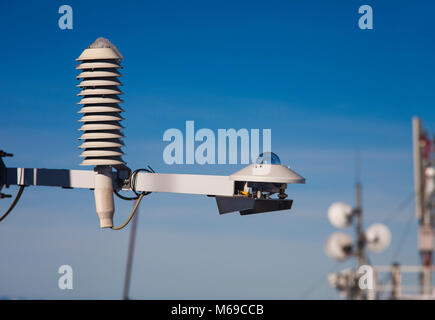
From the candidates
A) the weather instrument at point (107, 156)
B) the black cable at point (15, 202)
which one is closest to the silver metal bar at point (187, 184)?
the weather instrument at point (107, 156)

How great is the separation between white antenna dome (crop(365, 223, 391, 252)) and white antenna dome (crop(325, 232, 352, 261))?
109cm

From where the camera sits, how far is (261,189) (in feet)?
54.6

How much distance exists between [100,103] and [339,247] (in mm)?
27995

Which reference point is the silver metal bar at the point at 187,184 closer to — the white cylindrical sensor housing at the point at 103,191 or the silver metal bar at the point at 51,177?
the white cylindrical sensor housing at the point at 103,191

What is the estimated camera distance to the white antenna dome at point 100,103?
17984mm

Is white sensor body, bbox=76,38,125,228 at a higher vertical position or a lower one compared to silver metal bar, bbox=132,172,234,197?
higher

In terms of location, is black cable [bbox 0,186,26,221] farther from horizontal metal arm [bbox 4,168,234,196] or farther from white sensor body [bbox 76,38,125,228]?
white sensor body [bbox 76,38,125,228]

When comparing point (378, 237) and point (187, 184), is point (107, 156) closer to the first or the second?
point (187, 184)

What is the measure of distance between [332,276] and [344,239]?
A: 2190 mm

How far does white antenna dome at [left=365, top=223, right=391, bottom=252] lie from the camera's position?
43594 millimetres

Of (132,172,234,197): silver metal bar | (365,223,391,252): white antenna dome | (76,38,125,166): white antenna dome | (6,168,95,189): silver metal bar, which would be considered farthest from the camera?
(365,223,391,252): white antenna dome

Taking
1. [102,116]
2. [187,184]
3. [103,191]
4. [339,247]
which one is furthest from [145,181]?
[339,247]

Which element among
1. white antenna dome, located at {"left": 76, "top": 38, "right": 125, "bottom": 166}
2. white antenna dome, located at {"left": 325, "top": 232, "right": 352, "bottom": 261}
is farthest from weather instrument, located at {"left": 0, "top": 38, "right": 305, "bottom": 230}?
white antenna dome, located at {"left": 325, "top": 232, "right": 352, "bottom": 261}
